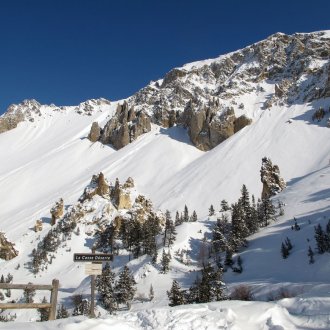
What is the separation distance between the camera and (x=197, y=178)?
10169cm

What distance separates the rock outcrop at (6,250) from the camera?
73.1 m

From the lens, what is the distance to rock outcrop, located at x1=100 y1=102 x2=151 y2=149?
5872 inches

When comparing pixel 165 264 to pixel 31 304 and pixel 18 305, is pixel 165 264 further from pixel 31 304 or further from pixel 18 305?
pixel 18 305

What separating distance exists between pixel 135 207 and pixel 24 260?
22151 mm

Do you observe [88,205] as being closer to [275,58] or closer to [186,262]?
[186,262]

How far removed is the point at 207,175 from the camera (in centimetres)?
10181

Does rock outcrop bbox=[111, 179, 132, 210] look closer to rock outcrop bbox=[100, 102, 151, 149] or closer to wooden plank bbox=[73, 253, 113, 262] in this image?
rock outcrop bbox=[100, 102, 151, 149]

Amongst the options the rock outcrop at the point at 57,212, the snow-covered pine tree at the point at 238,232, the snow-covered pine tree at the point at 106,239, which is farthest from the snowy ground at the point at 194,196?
the rock outcrop at the point at 57,212

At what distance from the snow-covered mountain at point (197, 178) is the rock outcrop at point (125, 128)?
0.48 metres

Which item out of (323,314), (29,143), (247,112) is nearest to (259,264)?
(323,314)

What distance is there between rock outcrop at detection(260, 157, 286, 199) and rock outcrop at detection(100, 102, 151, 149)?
260 feet

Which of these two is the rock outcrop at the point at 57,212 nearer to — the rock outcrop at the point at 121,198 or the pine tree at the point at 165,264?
the rock outcrop at the point at 121,198

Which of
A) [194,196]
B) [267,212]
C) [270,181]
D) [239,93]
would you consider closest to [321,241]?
[267,212]

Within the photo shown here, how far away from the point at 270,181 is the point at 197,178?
30.0 meters
